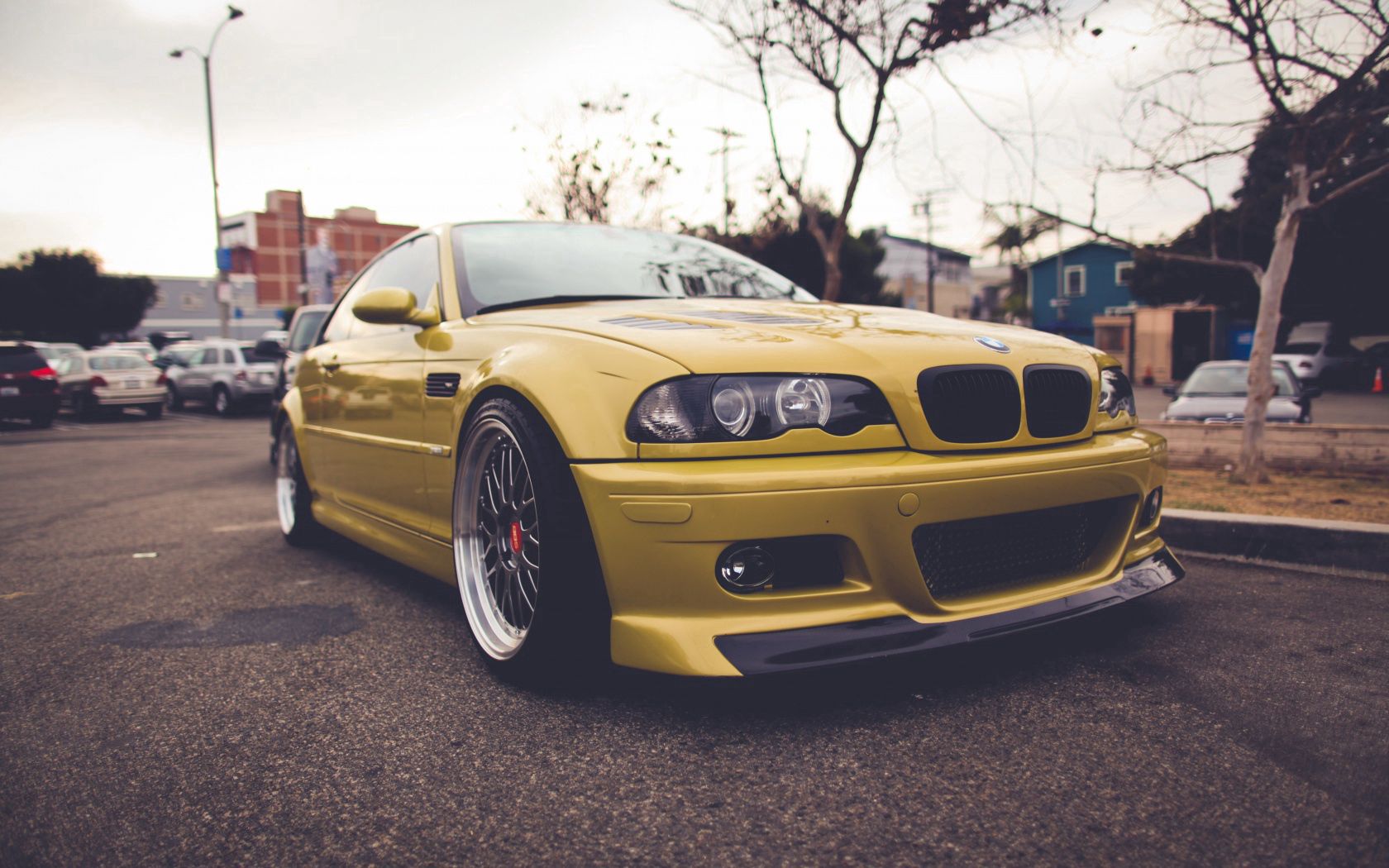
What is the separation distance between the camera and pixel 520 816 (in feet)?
6.11

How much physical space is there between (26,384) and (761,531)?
18180 mm

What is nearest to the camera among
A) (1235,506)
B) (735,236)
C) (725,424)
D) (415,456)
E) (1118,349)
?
(725,424)

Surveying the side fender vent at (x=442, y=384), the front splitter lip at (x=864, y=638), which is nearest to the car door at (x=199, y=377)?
the side fender vent at (x=442, y=384)

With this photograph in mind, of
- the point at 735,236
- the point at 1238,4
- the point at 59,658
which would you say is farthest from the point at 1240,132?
the point at 735,236

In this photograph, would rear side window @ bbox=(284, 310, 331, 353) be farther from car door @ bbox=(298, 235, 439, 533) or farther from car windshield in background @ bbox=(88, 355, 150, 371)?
car windshield in background @ bbox=(88, 355, 150, 371)

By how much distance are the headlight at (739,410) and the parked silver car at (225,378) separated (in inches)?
711

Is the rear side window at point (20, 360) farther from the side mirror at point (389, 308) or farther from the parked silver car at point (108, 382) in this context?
the side mirror at point (389, 308)

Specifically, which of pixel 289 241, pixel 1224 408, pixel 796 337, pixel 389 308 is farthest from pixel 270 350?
Answer: pixel 289 241

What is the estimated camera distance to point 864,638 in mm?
2178

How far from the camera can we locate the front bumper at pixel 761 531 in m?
2.12

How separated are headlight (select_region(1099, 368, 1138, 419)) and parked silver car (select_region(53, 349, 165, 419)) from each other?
64.8ft

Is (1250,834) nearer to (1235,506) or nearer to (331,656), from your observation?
(331,656)

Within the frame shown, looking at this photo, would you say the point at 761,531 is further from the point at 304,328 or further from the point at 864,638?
the point at 304,328

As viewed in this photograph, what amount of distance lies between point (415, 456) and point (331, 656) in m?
0.71
